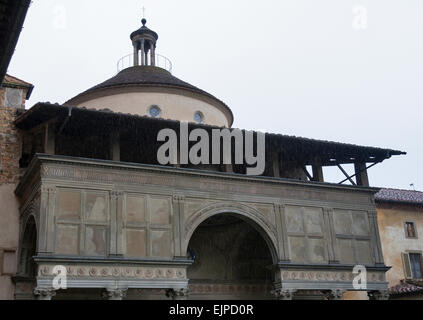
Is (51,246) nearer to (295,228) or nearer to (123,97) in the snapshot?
(295,228)

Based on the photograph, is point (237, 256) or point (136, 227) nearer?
point (136, 227)

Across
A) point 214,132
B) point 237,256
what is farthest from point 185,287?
point 237,256

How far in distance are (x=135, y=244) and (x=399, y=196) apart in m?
17.5

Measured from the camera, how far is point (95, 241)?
15.9 meters

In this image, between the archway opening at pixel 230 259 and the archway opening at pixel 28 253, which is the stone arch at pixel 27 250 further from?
the archway opening at pixel 230 259

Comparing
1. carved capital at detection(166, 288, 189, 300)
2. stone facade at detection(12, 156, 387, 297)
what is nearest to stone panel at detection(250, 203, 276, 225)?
stone facade at detection(12, 156, 387, 297)

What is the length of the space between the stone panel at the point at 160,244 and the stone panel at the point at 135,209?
57 cm

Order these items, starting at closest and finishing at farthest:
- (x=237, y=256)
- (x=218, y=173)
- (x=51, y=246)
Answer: (x=51, y=246), (x=218, y=173), (x=237, y=256)

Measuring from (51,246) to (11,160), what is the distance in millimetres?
5187

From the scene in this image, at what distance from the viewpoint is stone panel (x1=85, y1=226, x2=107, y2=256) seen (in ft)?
51.9

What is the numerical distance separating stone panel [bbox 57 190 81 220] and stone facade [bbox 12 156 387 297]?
27 mm

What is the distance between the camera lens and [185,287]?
16625 mm

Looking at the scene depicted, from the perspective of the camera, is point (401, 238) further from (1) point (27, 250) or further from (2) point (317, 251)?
(1) point (27, 250)
